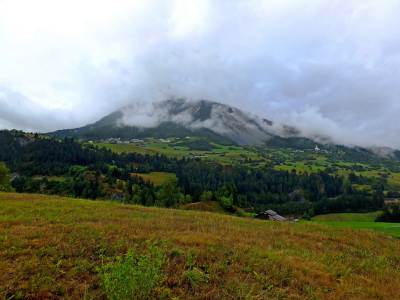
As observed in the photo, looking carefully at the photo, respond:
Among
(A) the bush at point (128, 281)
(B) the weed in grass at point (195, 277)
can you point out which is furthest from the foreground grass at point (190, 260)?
(A) the bush at point (128, 281)

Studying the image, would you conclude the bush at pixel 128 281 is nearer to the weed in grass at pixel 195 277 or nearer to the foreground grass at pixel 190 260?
the foreground grass at pixel 190 260

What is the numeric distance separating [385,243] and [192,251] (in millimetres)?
15249

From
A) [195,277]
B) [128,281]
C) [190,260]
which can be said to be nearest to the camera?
[128,281]

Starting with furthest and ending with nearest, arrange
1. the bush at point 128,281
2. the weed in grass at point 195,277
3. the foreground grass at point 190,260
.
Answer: the weed in grass at point 195,277 < the foreground grass at point 190,260 < the bush at point 128,281

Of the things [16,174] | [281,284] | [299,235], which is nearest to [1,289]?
[281,284]

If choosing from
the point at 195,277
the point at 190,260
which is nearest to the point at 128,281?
the point at 195,277

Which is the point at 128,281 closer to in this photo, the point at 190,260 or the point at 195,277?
the point at 195,277

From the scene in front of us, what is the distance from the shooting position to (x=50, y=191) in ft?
455

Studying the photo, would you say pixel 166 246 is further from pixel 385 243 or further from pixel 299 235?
pixel 385 243

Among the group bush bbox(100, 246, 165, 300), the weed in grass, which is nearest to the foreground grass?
the weed in grass

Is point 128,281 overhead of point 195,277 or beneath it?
overhead

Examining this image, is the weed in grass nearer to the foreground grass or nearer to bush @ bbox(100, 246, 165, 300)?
the foreground grass

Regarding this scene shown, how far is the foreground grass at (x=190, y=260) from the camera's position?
1113 cm

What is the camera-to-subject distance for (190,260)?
13508 mm
